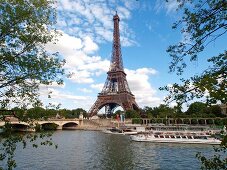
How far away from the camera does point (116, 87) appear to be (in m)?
113

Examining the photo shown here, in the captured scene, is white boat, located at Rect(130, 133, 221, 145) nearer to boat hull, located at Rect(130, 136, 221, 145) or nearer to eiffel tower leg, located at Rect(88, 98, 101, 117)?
boat hull, located at Rect(130, 136, 221, 145)

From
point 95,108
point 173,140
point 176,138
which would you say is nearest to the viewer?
point 173,140

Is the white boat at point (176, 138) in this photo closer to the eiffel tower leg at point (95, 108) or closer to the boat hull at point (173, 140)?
the boat hull at point (173, 140)

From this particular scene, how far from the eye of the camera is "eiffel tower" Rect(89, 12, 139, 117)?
343ft

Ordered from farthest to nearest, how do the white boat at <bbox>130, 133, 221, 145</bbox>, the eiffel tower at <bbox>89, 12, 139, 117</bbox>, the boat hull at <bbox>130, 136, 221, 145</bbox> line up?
the eiffel tower at <bbox>89, 12, 139, 117</bbox>, the white boat at <bbox>130, 133, 221, 145</bbox>, the boat hull at <bbox>130, 136, 221, 145</bbox>

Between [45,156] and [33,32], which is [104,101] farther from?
[33,32]

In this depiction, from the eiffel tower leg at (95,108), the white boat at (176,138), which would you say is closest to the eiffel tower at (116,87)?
the eiffel tower leg at (95,108)

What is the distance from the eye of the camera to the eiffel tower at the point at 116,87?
10444 centimetres

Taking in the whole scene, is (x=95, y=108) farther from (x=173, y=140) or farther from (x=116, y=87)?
(x=173, y=140)

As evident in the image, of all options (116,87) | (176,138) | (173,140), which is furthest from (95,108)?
(173,140)

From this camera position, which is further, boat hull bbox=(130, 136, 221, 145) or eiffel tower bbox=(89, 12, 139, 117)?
eiffel tower bbox=(89, 12, 139, 117)

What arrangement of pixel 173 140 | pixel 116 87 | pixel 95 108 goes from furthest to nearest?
pixel 116 87
pixel 95 108
pixel 173 140

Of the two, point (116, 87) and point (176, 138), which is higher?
point (116, 87)

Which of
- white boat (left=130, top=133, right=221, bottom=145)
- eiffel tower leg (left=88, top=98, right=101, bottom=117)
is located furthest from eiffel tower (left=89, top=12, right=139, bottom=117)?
white boat (left=130, top=133, right=221, bottom=145)
